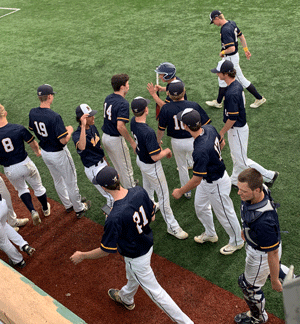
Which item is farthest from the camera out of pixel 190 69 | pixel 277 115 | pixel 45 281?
pixel 190 69

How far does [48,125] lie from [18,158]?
68 cm

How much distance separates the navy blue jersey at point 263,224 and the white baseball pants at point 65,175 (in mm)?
2776

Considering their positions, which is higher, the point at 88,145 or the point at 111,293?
the point at 88,145

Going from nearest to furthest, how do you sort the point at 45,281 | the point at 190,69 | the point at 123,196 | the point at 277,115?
the point at 123,196 → the point at 45,281 → the point at 277,115 → the point at 190,69

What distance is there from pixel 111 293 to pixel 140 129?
187 cm

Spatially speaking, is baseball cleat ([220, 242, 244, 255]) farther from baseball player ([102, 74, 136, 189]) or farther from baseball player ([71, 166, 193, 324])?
baseball player ([102, 74, 136, 189])

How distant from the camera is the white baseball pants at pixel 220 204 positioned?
12.9ft

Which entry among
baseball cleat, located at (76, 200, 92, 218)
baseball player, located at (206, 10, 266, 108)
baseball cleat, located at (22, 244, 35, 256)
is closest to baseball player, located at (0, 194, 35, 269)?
baseball cleat, located at (22, 244, 35, 256)

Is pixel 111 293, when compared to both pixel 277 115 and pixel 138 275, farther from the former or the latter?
pixel 277 115

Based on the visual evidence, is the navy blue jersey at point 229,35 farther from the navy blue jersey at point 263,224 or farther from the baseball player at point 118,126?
the navy blue jersey at point 263,224

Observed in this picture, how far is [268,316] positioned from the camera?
3.53 meters

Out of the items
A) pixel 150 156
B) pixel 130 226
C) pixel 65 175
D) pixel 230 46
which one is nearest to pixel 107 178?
pixel 130 226

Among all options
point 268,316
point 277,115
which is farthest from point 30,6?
point 268,316

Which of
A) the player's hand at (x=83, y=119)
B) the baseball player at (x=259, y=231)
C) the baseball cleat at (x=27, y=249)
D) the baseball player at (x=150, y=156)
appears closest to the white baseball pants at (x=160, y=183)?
the baseball player at (x=150, y=156)
